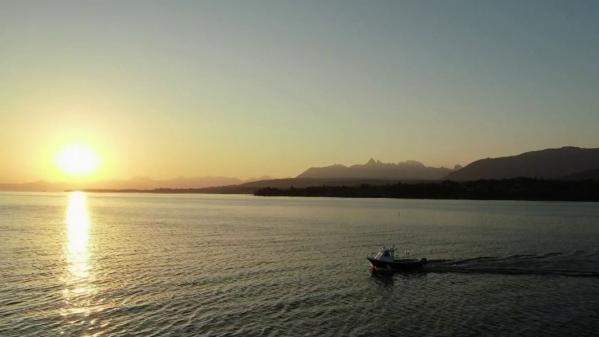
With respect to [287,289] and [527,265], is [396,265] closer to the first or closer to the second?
[287,289]

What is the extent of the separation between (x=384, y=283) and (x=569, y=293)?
51.8 feet

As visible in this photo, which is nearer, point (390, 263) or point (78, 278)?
point (78, 278)

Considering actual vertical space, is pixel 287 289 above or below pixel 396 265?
below

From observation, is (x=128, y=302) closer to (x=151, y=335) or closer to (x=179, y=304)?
(x=179, y=304)

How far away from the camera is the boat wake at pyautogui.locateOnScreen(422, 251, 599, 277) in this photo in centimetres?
5353

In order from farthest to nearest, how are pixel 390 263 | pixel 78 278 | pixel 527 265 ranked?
pixel 527 265 → pixel 390 263 → pixel 78 278

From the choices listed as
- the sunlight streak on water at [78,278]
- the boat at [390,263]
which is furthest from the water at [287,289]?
the boat at [390,263]

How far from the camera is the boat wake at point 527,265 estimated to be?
53.5 m

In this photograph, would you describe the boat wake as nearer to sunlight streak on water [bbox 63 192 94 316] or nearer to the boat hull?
the boat hull

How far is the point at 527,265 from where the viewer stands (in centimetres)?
5775

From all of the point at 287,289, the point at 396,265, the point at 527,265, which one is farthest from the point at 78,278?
the point at 527,265

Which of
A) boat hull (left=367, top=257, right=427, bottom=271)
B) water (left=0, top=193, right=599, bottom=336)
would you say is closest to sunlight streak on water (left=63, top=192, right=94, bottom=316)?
water (left=0, top=193, right=599, bottom=336)

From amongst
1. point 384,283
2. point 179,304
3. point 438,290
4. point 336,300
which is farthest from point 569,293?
point 179,304

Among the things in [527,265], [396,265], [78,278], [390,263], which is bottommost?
[527,265]
